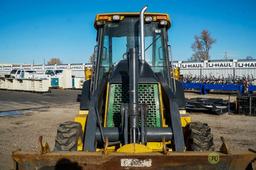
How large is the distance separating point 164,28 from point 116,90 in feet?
5.07

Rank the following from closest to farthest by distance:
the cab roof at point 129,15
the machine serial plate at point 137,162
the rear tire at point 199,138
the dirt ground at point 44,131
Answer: the machine serial plate at point 137,162 < the rear tire at point 199,138 < the cab roof at point 129,15 < the dirt ground at point 44,131

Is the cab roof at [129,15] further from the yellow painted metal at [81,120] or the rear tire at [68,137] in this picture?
the rear tire at [68,137]

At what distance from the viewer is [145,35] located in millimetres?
5359

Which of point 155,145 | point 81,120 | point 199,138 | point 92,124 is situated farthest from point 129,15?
point 199,138

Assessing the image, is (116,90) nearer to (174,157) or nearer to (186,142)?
(186,142)

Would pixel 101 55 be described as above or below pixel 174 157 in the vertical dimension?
above

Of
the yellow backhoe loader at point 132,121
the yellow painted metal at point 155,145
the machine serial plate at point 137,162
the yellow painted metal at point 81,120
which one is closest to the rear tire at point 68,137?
the yellow backhoe loader at point 132,121

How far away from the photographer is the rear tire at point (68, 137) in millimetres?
4195

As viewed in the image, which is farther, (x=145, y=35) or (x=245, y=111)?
(x=245, y=111)

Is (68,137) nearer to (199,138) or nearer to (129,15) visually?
(199,138)

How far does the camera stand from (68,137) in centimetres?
A: 425

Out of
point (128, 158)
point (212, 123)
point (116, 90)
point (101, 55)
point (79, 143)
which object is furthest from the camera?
point (212, 123)

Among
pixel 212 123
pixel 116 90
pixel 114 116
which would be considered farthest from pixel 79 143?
pixel 212 123

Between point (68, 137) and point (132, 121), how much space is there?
1.03 m
